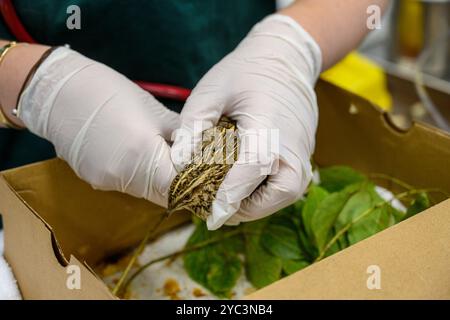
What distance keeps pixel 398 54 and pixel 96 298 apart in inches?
53.6

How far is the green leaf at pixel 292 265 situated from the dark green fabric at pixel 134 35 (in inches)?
10.8

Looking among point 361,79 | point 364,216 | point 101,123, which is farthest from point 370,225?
point 361,79

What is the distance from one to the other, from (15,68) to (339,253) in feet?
1.45

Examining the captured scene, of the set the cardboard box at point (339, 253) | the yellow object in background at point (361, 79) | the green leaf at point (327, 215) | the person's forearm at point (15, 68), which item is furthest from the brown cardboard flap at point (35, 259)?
the yellow object in background at point (361, 79)

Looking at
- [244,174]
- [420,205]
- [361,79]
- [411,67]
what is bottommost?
[411,67]

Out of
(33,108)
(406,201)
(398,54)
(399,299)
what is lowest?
(398,54)

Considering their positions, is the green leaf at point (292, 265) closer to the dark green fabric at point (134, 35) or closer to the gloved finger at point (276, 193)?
the gloved finger at point (276, 193)

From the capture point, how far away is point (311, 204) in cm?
77

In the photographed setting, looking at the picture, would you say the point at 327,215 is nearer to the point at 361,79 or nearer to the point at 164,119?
the point at 164,119

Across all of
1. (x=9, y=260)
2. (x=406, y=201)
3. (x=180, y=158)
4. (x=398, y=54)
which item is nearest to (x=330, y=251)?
(x=406, y=201)

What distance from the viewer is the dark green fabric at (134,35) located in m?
0.74
